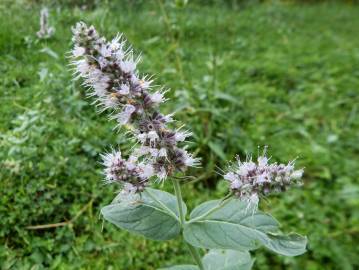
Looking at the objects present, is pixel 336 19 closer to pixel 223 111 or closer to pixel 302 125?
pixel 302 125

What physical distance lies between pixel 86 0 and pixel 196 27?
4.44 feet

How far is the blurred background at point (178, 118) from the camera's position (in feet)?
7.25

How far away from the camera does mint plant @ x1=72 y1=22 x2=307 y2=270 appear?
136 cm

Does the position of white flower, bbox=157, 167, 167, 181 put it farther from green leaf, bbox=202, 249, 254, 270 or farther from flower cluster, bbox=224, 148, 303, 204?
green leaf, bbox=202, 249, 254, 270

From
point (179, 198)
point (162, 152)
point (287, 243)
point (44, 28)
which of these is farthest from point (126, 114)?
point (44, 28)

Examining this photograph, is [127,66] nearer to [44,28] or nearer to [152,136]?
[152,136]

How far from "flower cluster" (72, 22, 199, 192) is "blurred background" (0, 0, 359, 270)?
1.40ft

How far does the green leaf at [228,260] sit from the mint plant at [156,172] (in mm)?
14

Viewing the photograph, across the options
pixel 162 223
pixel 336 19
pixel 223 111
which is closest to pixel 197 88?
pixel 223 111

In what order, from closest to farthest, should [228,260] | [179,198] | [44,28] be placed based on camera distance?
[179,198] < [228,260] < [44,28]

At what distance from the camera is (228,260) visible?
2.01 metres

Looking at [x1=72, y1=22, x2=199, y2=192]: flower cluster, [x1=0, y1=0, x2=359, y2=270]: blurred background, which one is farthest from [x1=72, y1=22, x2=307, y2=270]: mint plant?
[x1=0, y1=0, x2=359, y2=270]: blurred background

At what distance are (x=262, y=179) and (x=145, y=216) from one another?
51 cm

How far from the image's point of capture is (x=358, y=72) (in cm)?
468
